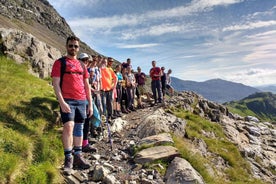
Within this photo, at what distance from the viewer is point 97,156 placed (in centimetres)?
1029

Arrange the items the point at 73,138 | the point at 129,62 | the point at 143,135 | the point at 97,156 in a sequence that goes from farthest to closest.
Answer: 1. the point at 129,62
2. the point at 143,135
3. the point at 97,156
4. the point at 73,138

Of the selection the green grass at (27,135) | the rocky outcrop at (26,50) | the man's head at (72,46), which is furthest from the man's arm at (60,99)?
the rocky outcrop at (26,50)

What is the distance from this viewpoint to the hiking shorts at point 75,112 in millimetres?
7970

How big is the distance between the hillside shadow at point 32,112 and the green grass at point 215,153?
5.63 m

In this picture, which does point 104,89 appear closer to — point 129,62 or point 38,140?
point 129,62

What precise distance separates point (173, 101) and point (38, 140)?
1781 cm

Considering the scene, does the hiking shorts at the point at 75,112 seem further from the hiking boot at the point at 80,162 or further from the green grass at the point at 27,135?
the green grass at the point at 27,135

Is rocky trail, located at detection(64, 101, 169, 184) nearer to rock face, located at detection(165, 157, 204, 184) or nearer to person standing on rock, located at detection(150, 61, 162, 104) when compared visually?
rock face, located at detection(165, 157, 204, 184)

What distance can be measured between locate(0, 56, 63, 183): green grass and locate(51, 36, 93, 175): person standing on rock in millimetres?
738

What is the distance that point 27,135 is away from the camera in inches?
354

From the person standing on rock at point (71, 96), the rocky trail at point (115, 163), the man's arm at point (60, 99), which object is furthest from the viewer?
the rocky trail at point (115, 163)

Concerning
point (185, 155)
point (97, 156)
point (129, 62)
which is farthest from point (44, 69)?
point (185, 155)

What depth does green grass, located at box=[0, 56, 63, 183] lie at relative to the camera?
711 cm

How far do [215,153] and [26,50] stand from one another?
14.7 m
